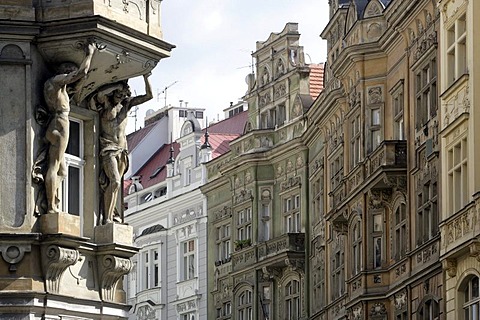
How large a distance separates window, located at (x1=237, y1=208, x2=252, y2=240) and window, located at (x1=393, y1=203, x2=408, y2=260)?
17610mm

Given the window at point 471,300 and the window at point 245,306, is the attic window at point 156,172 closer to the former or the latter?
the window at point 245,306

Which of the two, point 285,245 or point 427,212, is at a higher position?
point 285,245

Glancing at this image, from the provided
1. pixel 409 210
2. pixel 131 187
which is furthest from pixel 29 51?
pixel 131 187

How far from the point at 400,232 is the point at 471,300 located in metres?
7.61

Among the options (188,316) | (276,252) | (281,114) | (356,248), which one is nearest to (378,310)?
(356,248)

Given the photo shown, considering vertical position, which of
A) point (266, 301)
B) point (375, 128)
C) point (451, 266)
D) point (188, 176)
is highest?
point (188, 176)

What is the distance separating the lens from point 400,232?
151 ft

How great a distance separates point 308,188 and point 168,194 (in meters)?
14.2

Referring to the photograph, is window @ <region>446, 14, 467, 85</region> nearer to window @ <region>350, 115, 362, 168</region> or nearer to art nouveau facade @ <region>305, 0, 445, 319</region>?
art nouveau facade @ <region>305, 0, 445, 319</region>

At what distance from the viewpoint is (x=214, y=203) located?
68688mm

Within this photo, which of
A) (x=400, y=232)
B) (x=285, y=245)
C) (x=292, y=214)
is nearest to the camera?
(x=400, y=232)

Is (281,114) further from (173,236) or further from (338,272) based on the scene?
(173,236)

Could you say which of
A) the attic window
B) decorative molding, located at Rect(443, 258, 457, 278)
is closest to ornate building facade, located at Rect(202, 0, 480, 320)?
decorative molding, located at Rect(443, 258, 457, 278)

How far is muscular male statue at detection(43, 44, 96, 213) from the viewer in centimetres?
2147
